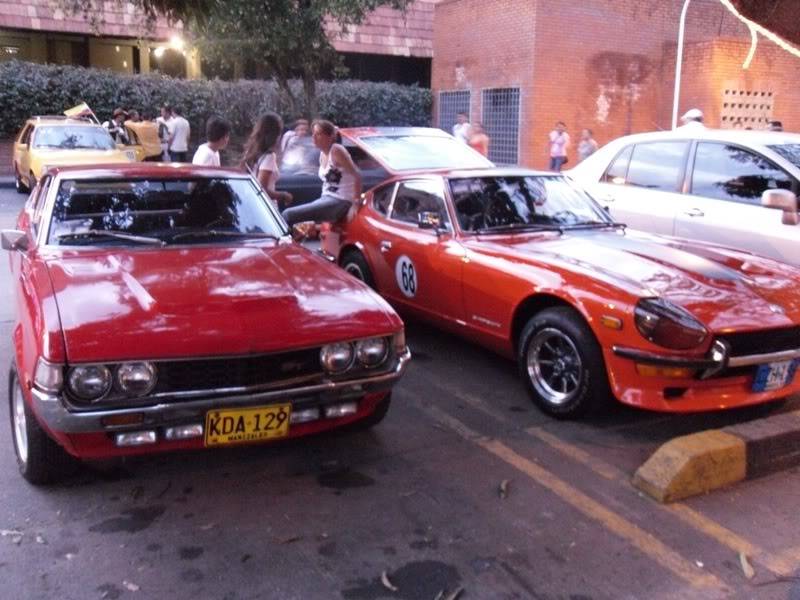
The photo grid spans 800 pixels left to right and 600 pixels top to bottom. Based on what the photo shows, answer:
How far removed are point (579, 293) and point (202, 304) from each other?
215 cm

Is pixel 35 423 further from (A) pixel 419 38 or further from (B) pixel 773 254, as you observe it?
(A) pixel 419 38

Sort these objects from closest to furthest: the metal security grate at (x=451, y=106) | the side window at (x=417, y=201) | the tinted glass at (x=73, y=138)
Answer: the side window at (x=417, y=201) → the tinted glass at (x=73, y=138) → the metal security grate at (x=451, y=106)

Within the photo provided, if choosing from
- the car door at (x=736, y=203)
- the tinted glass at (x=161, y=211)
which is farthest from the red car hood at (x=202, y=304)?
the car door at (x=736, y=203)

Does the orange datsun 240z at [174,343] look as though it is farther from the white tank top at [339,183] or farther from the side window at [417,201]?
the white tank top at [339,183]

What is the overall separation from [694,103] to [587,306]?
49.9 ft

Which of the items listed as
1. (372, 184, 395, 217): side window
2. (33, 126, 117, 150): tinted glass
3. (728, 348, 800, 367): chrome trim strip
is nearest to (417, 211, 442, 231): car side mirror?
(372, 184, 395, 217): side window

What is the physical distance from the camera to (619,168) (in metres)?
7.60

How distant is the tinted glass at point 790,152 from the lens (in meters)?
6.34

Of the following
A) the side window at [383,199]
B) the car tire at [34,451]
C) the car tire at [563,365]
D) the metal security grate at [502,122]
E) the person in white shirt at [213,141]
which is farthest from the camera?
the metal security grate at [502,122]

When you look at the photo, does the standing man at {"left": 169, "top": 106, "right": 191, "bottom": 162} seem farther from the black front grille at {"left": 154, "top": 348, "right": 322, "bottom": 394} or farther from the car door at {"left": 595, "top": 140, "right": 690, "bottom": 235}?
the black front grille at {"left": 154, "top": 348, "right": 322, "bottom": 394}

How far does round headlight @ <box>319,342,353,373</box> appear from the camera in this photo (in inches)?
147

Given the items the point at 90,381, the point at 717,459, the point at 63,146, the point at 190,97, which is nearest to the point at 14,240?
the point at 90,381

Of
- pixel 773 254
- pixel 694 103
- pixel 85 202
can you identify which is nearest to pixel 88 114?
pixel 694 103

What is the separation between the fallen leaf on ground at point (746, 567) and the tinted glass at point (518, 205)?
2.91 metres
